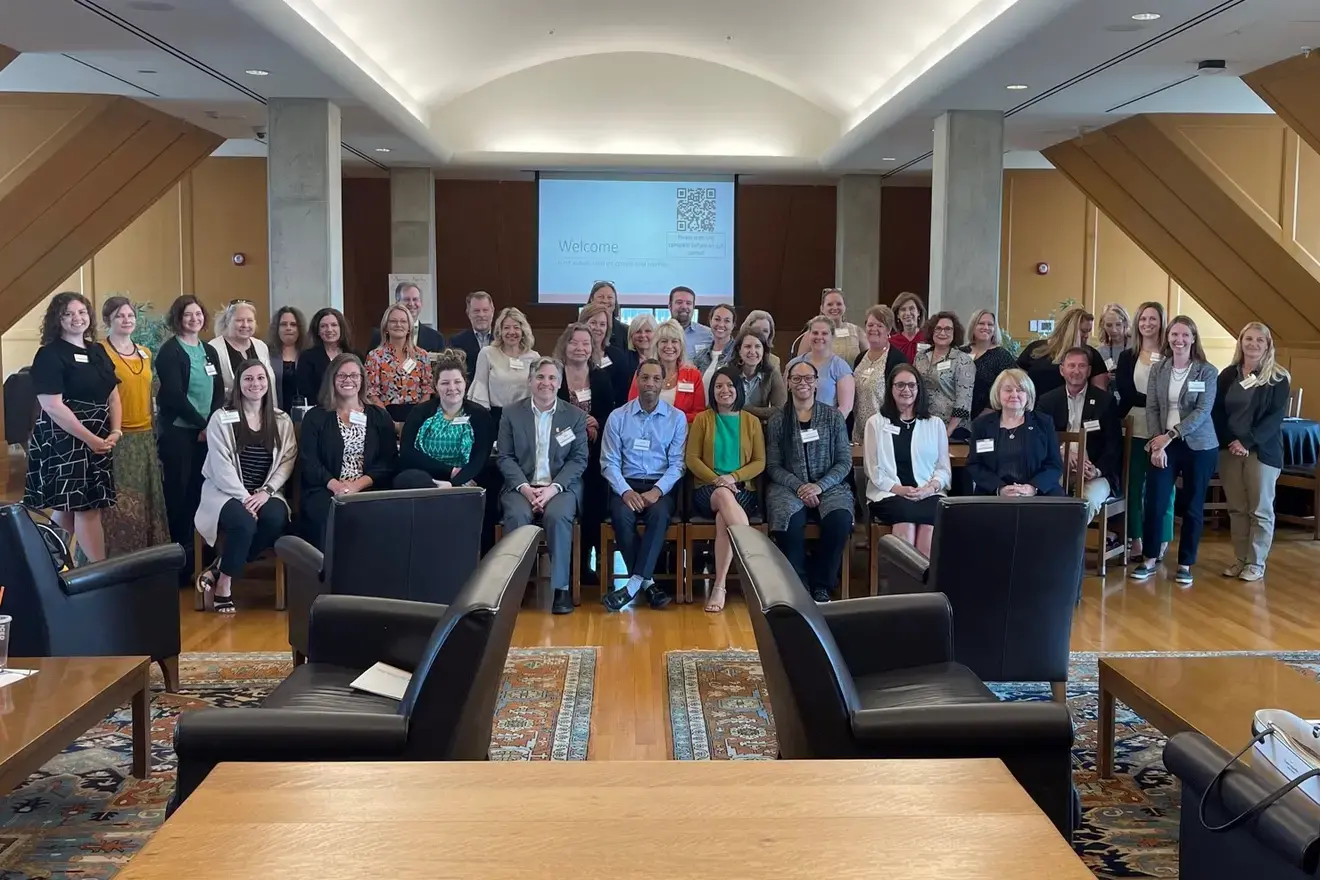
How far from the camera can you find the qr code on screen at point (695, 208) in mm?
12266

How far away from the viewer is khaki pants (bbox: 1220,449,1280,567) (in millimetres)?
6383

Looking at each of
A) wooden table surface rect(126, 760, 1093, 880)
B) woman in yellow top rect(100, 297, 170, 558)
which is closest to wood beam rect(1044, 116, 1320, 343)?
woman in yellow top rect(100, 297, 170, 558)

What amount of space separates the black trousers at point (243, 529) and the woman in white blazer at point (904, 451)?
291cm

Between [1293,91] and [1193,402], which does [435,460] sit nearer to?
[1193,402]

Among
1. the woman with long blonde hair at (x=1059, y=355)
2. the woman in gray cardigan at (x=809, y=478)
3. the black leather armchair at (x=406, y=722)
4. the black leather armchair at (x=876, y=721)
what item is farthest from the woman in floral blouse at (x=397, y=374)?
the black leather armchair at (x=876, y=721)

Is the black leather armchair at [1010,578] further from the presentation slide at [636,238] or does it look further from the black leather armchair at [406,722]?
the presentation slide at [636,238]

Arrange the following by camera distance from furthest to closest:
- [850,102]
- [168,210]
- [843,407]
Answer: [168,210] → [850,102] → [843,407]

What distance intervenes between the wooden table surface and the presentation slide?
10560mm

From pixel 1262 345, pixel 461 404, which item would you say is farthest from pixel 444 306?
pixel 1262 345

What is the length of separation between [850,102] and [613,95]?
2565mm

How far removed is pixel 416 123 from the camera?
999 cm

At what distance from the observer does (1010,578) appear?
403 cm

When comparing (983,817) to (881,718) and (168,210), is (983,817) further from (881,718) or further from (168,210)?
(168,210)

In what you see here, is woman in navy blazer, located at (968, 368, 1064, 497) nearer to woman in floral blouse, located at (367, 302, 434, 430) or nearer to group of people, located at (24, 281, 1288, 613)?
group of people, located at (24, 281, 1288, 613)
